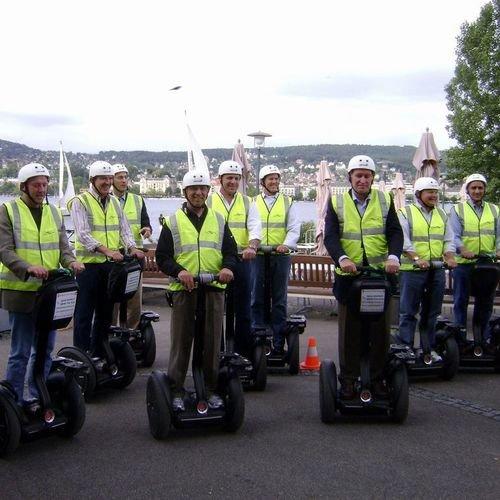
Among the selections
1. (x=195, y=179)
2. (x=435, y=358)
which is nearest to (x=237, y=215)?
(x=195, y=179)

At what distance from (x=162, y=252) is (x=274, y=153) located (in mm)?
21340

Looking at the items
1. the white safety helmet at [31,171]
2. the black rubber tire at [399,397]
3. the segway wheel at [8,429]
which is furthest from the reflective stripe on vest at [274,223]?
the segway wheel at [8,429]

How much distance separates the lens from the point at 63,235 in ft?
19.2

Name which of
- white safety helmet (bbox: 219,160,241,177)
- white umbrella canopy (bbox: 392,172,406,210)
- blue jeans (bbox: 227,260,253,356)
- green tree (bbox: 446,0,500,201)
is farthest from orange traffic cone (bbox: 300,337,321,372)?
green tree (bbox: 446,0,500,201)

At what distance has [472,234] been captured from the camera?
814cm

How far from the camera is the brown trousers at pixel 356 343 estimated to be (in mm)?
6008

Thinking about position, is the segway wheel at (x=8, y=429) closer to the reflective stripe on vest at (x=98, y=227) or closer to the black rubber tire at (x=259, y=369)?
the reflective stripe on vest at (x=98, y=227)

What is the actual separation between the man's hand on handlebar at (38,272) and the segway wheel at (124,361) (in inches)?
81.8

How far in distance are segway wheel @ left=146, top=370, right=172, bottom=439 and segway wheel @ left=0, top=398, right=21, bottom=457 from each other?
95 cm

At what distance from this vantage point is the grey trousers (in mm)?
5609

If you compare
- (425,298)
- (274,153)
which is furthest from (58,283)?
(274,153)

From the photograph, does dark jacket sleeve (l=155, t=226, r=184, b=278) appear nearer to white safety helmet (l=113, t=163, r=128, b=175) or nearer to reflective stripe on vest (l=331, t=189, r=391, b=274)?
reflective stripe on vest (l=331, t=189, r=391, b=274)

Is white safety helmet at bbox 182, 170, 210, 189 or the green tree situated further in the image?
the green tree

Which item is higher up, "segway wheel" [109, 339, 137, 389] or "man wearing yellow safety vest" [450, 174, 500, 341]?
"man wearing yellow safety vest" [450, 174, 500, 341]
